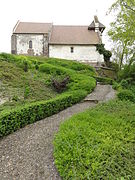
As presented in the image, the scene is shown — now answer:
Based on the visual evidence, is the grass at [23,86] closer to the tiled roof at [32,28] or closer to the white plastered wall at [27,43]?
the white plastered wall at [27,43]

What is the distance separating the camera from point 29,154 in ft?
11.9

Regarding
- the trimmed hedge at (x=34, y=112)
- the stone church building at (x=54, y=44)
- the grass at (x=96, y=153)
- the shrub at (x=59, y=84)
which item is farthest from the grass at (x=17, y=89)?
the stone church building at (x=54, y=44)

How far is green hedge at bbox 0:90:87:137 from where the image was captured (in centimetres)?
438

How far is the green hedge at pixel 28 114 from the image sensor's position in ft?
14.4

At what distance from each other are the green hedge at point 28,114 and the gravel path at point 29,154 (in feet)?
0.66

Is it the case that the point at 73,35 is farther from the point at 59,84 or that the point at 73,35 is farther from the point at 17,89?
the point at 17,89

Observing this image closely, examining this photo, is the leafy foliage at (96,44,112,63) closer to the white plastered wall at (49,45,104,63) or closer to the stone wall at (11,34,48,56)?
the white plastered wall at (49,45,104,63)

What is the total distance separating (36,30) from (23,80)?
2162cm

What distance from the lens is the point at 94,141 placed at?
3332 millimetres

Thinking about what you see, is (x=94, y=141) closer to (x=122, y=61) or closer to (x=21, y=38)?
(x=122, y=61)

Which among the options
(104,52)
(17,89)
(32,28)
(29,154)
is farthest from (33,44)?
(29,154)

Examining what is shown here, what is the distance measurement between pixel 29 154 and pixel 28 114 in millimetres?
1800

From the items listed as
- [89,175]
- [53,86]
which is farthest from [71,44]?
[89,175]

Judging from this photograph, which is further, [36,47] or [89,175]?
[36,47]
